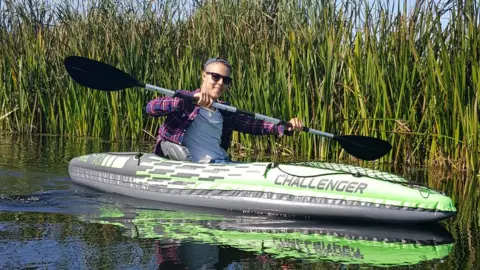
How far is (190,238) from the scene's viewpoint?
5887 mm

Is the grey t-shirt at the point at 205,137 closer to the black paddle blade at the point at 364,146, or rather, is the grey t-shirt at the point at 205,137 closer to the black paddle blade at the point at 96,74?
the black paddle blade at the point at 96,74

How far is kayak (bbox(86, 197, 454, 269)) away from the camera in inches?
218

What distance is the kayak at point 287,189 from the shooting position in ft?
22.1

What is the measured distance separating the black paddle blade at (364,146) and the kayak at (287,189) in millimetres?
837

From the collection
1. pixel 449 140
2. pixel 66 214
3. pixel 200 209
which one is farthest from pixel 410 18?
pixel 66 214

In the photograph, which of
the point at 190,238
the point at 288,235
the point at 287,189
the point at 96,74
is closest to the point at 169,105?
the point at 96,74

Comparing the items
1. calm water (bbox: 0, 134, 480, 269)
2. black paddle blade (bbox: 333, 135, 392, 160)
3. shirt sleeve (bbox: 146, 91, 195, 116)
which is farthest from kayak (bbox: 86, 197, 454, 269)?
black paddle blade (bbox: 333, 135, 392, 160)

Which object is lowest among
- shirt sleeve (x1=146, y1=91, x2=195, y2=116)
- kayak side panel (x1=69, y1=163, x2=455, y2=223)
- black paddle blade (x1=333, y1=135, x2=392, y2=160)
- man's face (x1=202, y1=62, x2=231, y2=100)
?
kayak side panel (x1=69, y1=163, x2=455, y2=223)

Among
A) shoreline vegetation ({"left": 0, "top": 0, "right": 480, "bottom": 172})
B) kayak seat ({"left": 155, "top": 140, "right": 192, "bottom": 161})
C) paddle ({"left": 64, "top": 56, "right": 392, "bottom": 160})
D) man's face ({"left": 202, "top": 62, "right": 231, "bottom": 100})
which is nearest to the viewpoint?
man's face ({"left": 202, "top": 62, "right": 231, "bottom": 100})

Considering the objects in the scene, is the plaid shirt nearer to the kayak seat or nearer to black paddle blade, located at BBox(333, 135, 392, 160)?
the kayak seat

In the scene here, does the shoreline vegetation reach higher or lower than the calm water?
higher

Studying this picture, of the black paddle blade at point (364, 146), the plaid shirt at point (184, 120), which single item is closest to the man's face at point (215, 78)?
the plaid shirt at point (184, 120)

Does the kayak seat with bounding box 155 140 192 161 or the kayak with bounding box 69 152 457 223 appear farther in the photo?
the kayak seat with bounding box 155 140 192 161

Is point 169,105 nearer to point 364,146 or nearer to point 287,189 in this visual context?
point 287,189
